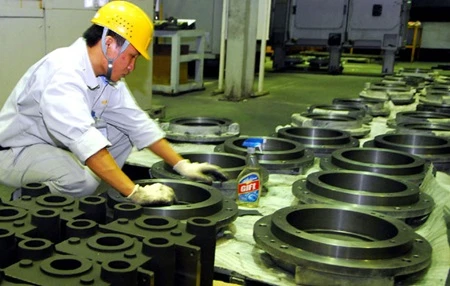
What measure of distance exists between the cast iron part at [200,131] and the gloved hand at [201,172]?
2.55 feet

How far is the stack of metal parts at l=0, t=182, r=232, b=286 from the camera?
1.08m

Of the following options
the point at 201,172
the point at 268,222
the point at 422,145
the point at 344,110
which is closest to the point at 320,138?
the point at 422,145

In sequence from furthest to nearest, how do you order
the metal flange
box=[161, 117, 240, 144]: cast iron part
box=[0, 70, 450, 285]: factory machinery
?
box=[161, 117, 240, 144]: cast iron part < the metal flange < box=[0, 70, 450, 285]: factory machinery

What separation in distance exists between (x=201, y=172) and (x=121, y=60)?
0.57 meters

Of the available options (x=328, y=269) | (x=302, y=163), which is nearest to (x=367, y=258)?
(x=328, y=269)

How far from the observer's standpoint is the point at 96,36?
217 cm

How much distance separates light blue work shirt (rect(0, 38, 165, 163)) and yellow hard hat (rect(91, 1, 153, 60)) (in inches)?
7.3

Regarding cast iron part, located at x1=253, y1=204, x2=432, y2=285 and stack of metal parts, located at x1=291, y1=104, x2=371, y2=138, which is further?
stack of metal parts, located at x1=291, y1=104, x2=371, y2=138

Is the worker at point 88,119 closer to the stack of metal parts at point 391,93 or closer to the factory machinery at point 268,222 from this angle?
the factory machinery at point 268,222

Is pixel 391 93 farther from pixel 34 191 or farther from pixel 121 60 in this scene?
pixel 34 191

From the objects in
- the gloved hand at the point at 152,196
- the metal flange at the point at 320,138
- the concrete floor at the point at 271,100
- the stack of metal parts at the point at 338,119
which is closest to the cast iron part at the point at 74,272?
the gloved hand at the point at 152,196

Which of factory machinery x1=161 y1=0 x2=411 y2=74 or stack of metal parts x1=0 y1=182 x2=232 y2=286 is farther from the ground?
factory machinery x1=161 y1=0 x2=411 y2=74

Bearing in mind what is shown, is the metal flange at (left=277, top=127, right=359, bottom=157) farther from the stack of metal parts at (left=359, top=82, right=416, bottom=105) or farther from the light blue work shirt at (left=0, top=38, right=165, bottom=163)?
the stack of metal parts at (left=359, top=82, right=416, bottom=105)

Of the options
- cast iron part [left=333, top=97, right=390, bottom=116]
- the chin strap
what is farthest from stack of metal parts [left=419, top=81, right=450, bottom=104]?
the chin strap
